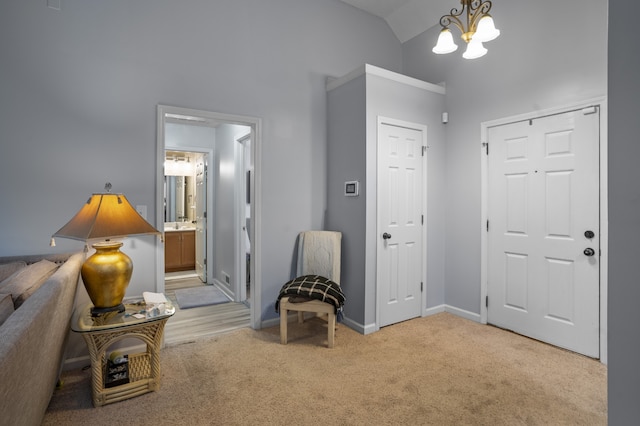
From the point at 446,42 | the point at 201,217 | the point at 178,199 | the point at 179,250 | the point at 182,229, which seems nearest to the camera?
the point at 446,42

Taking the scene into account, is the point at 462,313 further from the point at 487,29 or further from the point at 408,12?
the point at 408,12

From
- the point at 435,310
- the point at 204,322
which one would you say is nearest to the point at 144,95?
the point at 204,322

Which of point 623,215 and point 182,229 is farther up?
point 623,215

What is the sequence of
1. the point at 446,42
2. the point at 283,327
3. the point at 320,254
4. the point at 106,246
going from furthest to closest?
1. the point at 320,254
2. the point at 283,327
3. the point at 446,42
4. the point at 106,246

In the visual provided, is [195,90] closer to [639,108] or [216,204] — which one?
[216,204]

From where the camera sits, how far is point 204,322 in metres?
3.67

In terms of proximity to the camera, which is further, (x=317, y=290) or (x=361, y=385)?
(x=317, y=290)

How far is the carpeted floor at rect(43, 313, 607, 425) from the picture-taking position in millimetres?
2039

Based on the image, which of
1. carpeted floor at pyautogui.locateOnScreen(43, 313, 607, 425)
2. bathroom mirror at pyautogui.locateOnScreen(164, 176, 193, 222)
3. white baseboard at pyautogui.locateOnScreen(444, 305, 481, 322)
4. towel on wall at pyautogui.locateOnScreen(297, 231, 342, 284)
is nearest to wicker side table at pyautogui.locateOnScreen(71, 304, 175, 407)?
carpeted floor at pyautogui.locateOnScreen(43, 313, 607, 425)

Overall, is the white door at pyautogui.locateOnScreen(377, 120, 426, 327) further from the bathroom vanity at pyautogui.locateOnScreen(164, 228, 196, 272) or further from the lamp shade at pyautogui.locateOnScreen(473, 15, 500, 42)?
the bathroom vanity at pyautogui.locateOnScreen(164, 228, 196, 272)

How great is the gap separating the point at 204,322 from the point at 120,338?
5.07 feet

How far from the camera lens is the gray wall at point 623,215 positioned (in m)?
0.90

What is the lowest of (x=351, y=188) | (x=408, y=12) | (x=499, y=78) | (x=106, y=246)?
(x=106, y=246)

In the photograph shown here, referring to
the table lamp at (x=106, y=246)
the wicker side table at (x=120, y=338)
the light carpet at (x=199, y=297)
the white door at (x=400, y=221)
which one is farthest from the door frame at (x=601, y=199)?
the light carpet at (x=199, y=297)
